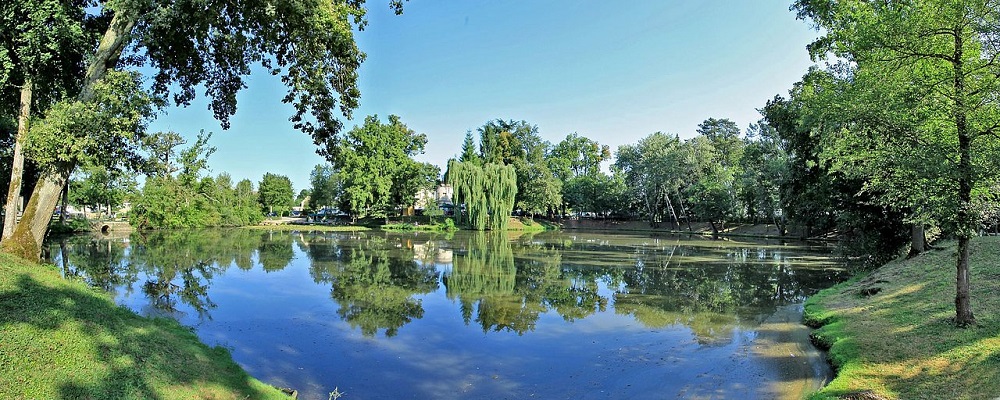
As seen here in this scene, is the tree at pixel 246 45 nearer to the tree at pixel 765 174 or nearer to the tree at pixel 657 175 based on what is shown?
the tree at pixel 765 174

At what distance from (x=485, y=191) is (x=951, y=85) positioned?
139 feet

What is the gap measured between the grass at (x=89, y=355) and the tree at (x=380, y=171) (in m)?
44.6

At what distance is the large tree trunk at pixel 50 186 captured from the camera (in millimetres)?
7957

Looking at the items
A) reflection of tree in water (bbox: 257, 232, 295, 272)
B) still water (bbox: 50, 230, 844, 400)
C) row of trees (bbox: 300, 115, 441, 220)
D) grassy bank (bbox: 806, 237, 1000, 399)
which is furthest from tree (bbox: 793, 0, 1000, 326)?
row of trees (bbox: 300, 115, 441, 220)

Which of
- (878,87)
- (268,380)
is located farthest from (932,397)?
(268,380)

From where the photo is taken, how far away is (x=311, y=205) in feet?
278

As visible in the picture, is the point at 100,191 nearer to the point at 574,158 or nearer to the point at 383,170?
the point at 383,170

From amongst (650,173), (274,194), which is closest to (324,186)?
(274,194)

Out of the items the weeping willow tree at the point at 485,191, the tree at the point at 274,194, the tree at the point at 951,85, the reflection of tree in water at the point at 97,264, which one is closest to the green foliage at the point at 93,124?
the reflection of tree in water at the point at 97,264

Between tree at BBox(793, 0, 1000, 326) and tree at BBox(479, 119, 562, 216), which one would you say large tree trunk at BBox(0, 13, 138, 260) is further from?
tree at BBox(479, 119, 562, 216)

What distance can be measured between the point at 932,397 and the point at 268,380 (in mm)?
8367

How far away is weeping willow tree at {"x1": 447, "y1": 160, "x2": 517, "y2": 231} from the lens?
159 ft

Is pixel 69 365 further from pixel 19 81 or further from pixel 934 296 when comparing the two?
pixel 934 296

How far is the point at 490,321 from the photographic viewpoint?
1149 cm
